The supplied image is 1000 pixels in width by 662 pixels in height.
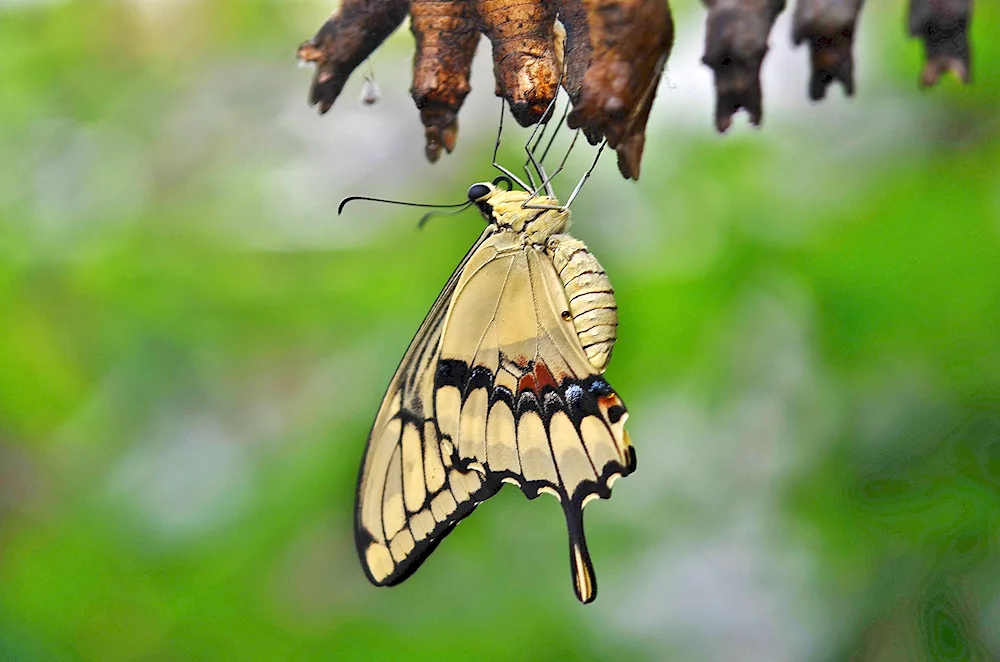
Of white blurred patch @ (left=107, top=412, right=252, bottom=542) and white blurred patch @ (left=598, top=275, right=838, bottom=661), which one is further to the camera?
white blurred patch @ (left=107, top=412, right=252, bottom=542)

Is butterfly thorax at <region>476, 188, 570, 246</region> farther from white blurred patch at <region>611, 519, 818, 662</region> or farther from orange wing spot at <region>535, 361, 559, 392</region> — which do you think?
white blurred patch at <region>611, 519, 818, 662</region>

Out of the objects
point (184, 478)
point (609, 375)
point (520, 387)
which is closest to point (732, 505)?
point (609, 375)

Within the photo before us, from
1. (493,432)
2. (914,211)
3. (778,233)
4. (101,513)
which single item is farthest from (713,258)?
(101,513)

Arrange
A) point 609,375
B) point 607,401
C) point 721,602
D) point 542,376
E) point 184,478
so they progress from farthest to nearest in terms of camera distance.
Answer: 1. point 184,478
2. point 721,602
3. point 609,375
4. point 542,376
5. point 607,401

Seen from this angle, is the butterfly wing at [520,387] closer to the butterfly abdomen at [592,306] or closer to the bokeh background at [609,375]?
the butterfly abdomen at [592,306]

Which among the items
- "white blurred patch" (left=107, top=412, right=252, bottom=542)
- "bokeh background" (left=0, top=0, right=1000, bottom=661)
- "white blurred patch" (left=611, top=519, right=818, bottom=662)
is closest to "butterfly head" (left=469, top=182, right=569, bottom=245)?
"bokeh background" (left=0, top=0, right=1000, bottom=661)

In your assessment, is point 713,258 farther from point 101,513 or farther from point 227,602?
point 101,513

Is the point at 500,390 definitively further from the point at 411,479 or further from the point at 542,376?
the point at 411,479
